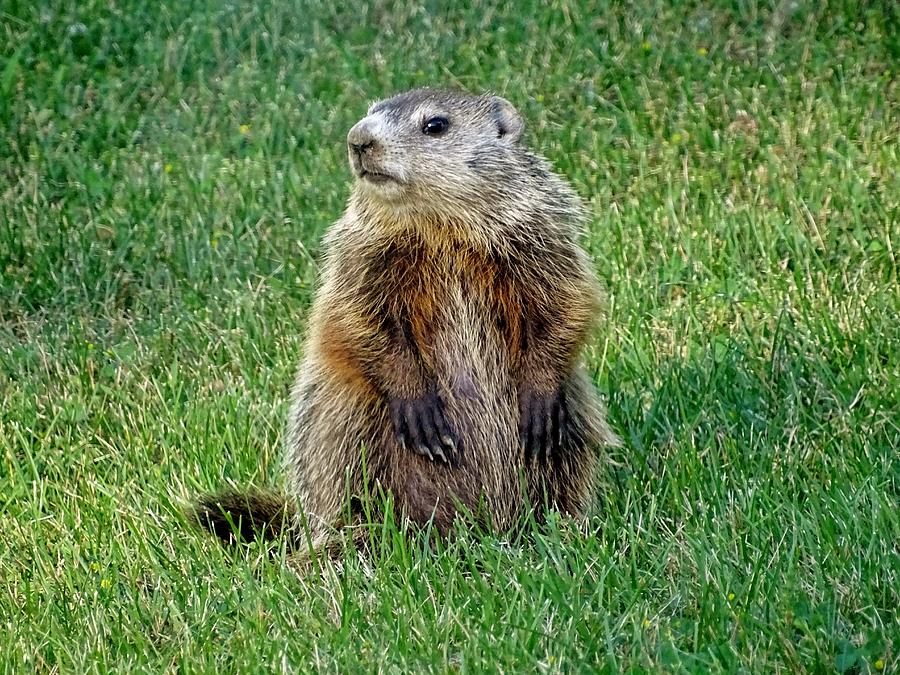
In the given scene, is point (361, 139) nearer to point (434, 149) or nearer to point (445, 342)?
point (434, 149)

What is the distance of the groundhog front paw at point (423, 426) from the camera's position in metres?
4.28

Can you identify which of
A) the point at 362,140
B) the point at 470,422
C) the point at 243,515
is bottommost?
the point at 243,515

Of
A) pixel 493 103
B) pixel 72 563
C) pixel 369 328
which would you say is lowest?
pixel 72 563

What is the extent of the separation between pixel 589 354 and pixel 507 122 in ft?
4.27

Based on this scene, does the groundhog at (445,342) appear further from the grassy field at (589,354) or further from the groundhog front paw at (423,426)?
the grassy field at (589,354)

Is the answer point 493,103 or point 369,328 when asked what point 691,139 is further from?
point 369,328

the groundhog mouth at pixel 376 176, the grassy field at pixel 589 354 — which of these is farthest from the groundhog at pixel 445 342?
the grassy field at pixel 589 354

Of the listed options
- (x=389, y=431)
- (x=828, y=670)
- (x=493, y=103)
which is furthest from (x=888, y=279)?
(x=828, y=670)

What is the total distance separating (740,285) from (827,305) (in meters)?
0.40

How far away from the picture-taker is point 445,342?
4344 mm

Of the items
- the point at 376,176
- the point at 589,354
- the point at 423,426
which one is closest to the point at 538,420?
the point at 423,426

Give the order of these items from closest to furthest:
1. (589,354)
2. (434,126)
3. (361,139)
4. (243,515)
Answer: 1. (361,139)
2. (434,126)
3. (243,515)
4. (589,354)

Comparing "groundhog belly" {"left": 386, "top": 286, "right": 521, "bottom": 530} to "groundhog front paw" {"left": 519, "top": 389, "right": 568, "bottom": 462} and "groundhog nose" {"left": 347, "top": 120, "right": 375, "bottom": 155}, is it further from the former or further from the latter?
"groundhog nose" {"left": 347, "top": 120, "right": 375, "bottom": 155}

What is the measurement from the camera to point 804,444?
187 inches
